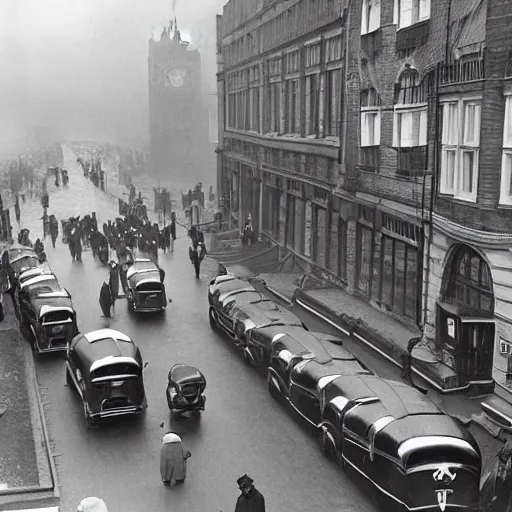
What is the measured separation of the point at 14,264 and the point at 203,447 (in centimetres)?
1859

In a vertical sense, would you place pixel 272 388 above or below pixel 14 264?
below

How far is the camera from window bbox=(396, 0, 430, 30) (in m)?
21.8

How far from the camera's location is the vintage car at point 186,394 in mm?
18531

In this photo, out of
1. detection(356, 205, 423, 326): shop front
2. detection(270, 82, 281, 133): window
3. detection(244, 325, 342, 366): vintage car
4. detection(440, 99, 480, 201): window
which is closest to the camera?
detection(440, 99, 480, 201): window

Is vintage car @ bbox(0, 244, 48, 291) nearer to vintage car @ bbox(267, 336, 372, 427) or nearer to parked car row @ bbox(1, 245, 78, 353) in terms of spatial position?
parked car row @ bbox(1, 245, 78, 353)

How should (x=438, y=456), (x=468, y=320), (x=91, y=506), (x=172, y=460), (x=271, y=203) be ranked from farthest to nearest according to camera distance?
(x=271, y=203) → (x=468, y=320) → (x=172, y=460) → (x=438, y=456) → (x=91, y=506)

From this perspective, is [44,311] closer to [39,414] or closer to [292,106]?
[39,414]

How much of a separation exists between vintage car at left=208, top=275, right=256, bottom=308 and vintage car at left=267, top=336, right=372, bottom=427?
17.9 ft

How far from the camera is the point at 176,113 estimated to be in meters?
104

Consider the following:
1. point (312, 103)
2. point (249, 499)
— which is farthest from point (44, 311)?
point (312, 103)

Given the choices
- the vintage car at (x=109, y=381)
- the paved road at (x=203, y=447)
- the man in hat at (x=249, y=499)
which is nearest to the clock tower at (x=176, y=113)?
the paved road at (x=203, y=447)

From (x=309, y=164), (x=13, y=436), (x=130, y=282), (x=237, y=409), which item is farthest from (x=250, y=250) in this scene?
(x=13, y=436)

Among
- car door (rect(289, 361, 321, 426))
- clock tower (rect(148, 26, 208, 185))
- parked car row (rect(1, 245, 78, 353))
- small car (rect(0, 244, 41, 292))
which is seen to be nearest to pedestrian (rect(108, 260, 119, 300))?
parked car row (rect(1, 245, 78, 353))

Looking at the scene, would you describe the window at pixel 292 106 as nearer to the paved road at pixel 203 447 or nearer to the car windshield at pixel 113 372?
the paved road at pixel 203 447
